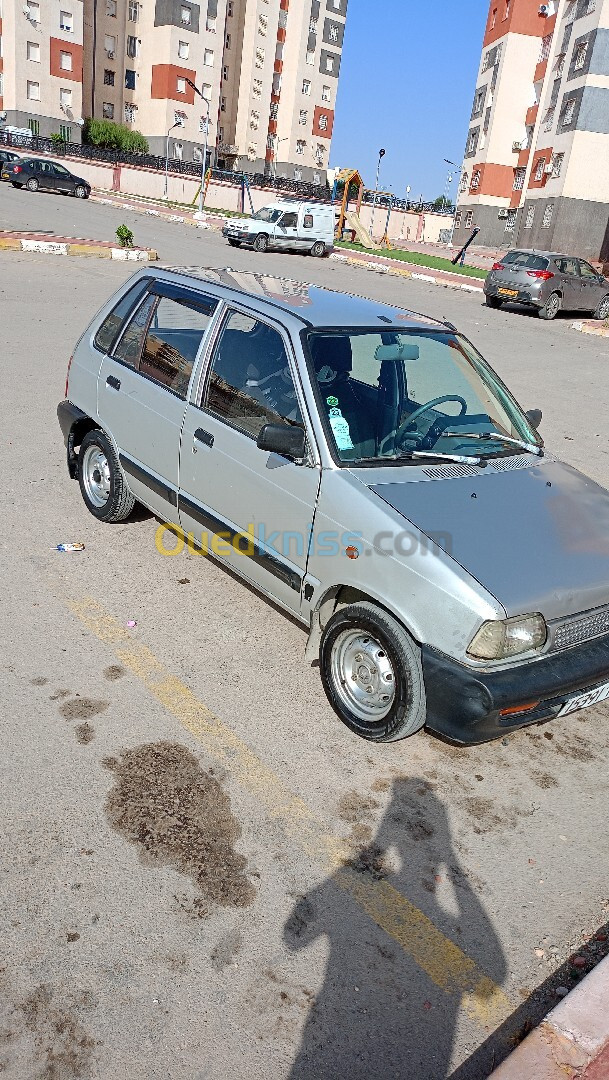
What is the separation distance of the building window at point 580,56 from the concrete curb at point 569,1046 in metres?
48.1

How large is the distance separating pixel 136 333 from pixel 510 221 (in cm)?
5040

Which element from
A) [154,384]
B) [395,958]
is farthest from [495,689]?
[154,384]

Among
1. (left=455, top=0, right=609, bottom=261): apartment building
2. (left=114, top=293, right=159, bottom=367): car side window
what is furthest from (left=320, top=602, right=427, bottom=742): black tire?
(left=455, top=0, right=609, bottom=261): apartment building

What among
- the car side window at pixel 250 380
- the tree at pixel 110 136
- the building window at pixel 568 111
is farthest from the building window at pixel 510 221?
the car side window at pixel 250 380

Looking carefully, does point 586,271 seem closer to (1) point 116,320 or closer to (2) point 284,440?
(1) point 116,320

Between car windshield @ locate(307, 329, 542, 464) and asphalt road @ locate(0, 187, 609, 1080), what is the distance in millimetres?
1328

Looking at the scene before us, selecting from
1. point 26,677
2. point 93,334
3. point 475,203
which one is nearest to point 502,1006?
point 26,677

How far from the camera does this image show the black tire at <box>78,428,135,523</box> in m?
5.47

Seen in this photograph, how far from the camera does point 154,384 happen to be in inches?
195

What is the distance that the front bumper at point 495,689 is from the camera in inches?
129

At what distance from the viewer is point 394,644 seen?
11.6ft

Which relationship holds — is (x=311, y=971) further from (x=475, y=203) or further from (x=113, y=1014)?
(x=475, y=203)

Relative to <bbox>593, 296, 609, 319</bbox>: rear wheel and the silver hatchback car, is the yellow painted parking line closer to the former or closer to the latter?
the silver hatchback car

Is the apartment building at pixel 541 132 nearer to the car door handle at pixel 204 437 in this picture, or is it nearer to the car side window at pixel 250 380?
the car side window at pixel 250 380
